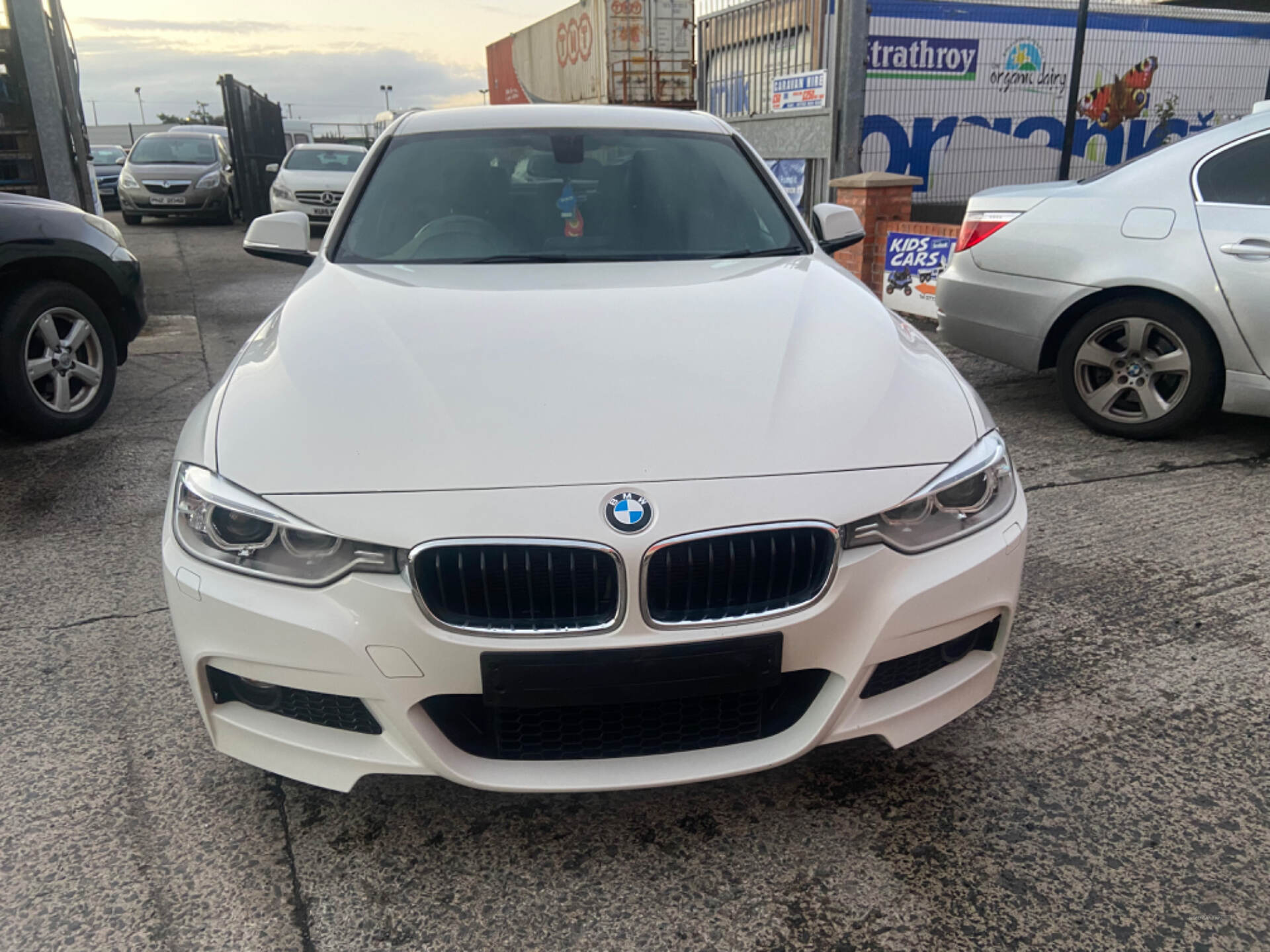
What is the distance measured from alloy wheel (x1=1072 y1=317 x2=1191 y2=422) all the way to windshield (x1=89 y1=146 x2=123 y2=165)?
27217mm

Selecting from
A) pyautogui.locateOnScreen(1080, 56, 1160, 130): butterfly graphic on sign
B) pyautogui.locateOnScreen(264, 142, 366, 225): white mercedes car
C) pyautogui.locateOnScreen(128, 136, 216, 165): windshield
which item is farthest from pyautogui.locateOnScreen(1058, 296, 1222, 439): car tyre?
pyautogui.locateOnScreen(128, 136, 216, 165): windshield

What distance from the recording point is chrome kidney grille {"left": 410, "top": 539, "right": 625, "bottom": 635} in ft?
5.81

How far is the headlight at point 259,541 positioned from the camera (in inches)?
71.7

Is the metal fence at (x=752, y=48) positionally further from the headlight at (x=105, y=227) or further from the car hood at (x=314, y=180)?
the headlight at (x=105, y=227)

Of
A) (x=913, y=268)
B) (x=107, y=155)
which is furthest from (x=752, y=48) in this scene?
(x=107, y=155)

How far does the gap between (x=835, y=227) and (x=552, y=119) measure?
1095 millimetres

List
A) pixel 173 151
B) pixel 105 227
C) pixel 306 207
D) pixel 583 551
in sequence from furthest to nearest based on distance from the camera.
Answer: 1. pixel 173 151
2. pixel 306 207
3. pixel 105 227
4. pixel 583 551

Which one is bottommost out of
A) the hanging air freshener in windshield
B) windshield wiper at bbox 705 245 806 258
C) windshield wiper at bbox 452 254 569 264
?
windshield wiper at bbox 705 245 806 258

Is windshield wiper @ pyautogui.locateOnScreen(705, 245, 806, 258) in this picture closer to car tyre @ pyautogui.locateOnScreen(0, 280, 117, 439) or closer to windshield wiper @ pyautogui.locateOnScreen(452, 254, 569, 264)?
windshield wiper @ pyautogui.locateOnScreen(452, 254, 569, 264)

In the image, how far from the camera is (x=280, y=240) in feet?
11.3

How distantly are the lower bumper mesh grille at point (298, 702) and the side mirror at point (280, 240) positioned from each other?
1.84m

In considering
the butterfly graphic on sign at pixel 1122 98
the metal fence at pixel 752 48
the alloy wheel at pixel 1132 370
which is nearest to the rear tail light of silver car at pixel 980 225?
the alloy wheel at pixel 1132 370

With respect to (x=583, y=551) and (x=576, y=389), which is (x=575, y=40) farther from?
(x=583, y=551)

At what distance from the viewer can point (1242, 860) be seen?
6.69 ft
